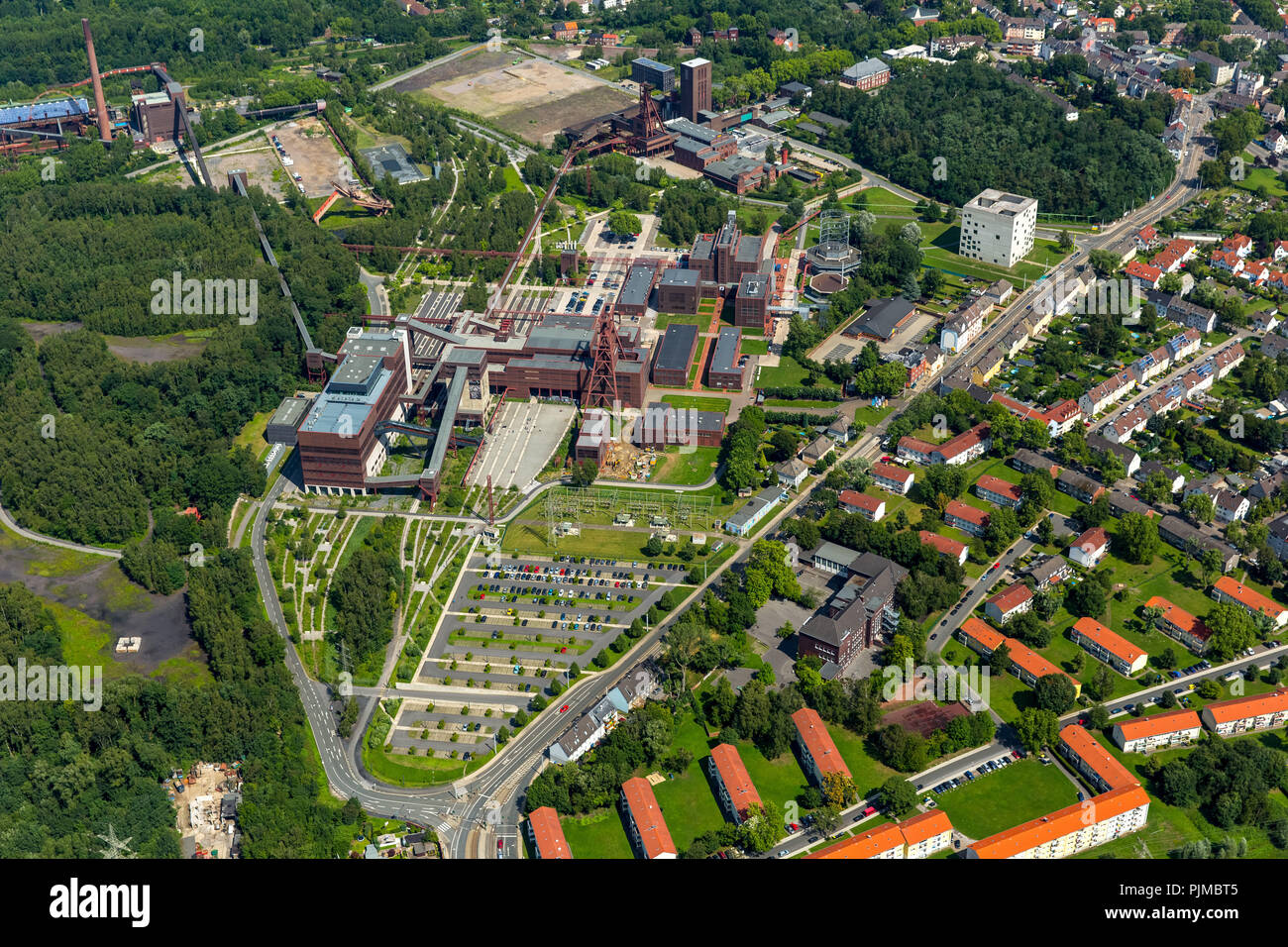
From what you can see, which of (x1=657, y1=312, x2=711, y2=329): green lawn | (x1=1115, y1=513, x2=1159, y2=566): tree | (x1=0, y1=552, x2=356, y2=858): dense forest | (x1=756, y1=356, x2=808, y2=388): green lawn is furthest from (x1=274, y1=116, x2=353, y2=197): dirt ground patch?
(x1=1115, y1=513, x2=1159, y2=566): tree

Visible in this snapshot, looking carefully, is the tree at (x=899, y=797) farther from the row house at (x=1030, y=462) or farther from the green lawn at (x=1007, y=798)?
the row house at (x=1030, y=462)

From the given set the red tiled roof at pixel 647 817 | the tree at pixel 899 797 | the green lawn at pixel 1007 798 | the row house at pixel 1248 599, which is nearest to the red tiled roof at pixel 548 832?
the red tiled roof at pixel 647 817

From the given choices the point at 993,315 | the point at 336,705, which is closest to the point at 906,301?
the point at 993,315

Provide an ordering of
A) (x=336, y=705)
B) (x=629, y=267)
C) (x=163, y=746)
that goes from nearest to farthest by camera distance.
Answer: (x=163, y=746) → (x=336, y=705) → (x=629, y=267)

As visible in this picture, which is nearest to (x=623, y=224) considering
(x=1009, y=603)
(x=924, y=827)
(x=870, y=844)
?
(x=1009, y=603)
